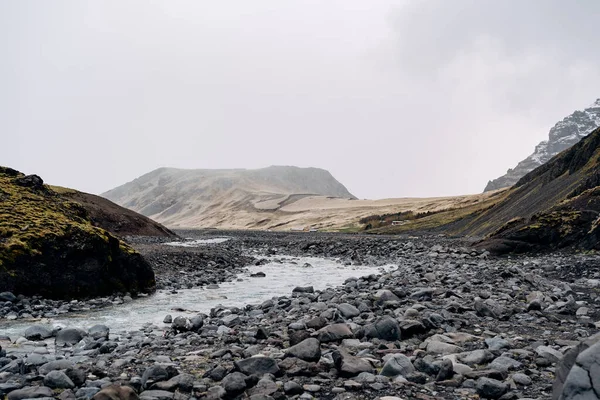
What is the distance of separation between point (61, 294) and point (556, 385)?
15.5 m

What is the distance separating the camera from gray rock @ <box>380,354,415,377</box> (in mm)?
6008

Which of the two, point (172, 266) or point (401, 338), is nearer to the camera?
point (401, 338)

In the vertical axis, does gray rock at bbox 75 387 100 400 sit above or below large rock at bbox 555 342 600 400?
below

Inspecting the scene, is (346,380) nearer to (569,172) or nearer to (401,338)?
(401,338)

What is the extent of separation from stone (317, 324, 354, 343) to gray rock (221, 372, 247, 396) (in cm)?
255

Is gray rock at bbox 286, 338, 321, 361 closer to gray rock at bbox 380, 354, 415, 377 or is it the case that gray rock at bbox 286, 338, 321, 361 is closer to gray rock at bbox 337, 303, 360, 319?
gray rock at bbox 380, 354, 415, 377

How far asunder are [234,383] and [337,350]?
1.86 meters

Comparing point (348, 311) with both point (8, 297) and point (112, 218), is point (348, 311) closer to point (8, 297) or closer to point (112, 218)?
point (8, 297)

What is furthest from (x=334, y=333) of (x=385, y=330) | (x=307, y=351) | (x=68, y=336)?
(x=68, y=336)

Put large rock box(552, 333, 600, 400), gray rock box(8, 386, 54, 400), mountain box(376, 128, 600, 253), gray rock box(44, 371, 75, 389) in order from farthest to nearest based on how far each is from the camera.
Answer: mountain box(376, 128, 600, 253), gray rock box(44, 371, 75, 389), gray rock box(8, 386, 54, 400), large rock box(552, 333, 600, 400)

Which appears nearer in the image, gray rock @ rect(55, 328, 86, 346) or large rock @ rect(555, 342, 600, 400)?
large rock @ rect(555, 342, 600, 400)

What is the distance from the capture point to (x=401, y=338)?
8133 mm

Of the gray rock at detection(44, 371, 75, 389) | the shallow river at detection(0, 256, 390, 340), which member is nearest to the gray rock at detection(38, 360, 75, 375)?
the gray rock at detection(44, 371, 75, 389)

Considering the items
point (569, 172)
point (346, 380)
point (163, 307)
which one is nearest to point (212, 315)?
point (163, 307)
